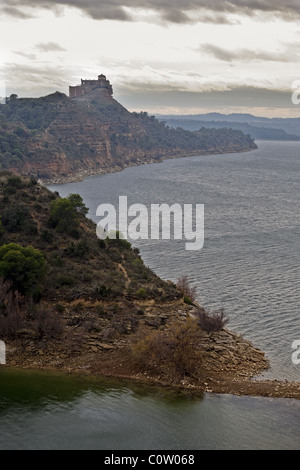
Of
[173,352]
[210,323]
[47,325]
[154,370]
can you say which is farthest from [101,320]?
[210,323]

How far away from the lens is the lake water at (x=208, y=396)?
89.6ft

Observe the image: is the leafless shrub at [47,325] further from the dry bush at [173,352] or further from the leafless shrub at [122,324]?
the dry bush at [173,352]

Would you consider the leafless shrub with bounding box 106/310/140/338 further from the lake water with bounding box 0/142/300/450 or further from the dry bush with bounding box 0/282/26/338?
the dry bush with bounding box 0/282/26/338

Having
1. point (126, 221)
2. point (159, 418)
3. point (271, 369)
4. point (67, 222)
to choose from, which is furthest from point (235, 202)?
point (159, 418)

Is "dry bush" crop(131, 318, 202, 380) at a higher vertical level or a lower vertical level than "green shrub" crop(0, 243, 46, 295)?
lower

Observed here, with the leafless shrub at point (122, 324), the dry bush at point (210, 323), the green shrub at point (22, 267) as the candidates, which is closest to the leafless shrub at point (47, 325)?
the green shrub at point (22, 267)

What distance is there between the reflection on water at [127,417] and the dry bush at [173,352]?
215 centimetres

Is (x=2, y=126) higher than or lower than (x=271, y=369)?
higher

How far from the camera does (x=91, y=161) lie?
184 meters

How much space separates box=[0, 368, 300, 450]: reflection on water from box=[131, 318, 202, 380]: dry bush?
215 cm

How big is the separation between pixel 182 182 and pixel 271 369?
4416 inches

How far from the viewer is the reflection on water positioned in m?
26.9

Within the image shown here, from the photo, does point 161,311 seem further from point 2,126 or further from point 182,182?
point 2,126

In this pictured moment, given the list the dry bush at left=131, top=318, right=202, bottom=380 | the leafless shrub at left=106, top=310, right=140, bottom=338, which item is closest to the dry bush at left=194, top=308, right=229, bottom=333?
the dry bush at left=131, top=318, right=202, bottom=380
